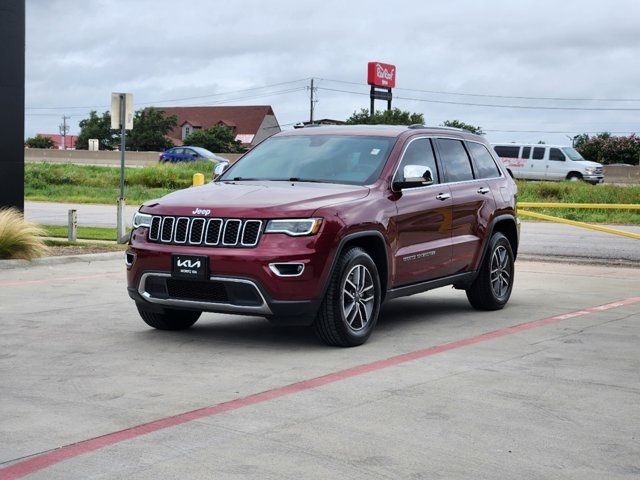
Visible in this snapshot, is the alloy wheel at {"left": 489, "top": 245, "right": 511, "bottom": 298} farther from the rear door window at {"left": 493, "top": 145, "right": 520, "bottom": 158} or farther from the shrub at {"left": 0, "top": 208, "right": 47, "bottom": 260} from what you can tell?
the rear door window at {"left": 493, "top": 145, "right": 520, "bottom": 158}

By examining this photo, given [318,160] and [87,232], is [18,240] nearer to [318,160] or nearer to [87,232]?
[87,232]

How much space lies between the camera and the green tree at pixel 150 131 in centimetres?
9762

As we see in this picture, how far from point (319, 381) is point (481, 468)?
2039 mm

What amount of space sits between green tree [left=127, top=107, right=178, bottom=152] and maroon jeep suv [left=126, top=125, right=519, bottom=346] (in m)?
89.1

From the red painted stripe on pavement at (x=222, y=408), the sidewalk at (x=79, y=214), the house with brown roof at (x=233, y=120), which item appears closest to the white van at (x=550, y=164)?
the sidewalk at (x=79, y=214)

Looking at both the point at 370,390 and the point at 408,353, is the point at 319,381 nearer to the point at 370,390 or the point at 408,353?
the point at 370,390

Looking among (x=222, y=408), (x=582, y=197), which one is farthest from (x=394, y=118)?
(x=222, y=408)

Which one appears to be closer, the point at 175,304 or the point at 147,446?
the point at 147,446

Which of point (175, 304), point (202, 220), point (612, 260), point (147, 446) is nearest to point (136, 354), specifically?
point (175, 304)

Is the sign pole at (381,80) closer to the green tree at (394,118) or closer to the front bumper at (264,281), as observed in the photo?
the green tree at (394,118)

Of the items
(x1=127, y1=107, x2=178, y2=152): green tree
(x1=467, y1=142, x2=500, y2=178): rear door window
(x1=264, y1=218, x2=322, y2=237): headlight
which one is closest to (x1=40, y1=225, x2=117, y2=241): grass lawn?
(x1=467, y1=142, x2=500, y2=178): rear door window

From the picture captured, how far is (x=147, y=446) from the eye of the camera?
5266 mm

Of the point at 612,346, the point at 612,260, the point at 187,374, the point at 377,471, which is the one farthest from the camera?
the point at 612,260

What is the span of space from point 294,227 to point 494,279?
135 inches
